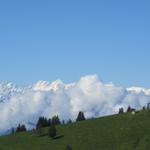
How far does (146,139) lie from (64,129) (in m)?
39.9

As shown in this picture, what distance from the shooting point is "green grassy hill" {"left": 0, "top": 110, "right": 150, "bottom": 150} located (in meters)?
154

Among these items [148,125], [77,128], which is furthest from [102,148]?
[77,128]

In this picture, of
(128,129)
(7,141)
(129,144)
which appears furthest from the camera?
(7,141)

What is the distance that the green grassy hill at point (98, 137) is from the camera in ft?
506

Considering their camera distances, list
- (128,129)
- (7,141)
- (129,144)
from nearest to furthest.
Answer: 1. (129,144)
2. (128,129)
3. (7,141)

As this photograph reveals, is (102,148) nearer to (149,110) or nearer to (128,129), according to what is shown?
(128,129)

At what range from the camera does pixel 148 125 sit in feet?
547

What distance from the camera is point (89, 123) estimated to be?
191375mm

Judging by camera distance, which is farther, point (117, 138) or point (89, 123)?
point (89, 123)

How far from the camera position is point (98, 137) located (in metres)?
165

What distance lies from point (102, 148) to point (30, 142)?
99.7ft

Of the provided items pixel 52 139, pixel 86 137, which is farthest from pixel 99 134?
pixel 52 139

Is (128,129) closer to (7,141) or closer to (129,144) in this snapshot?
(129,144)

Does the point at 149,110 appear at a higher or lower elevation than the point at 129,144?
higher
